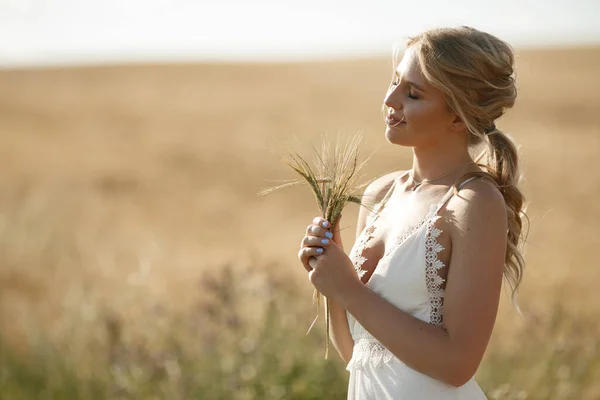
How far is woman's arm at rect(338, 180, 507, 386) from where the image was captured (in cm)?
244

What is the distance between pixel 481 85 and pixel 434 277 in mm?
603

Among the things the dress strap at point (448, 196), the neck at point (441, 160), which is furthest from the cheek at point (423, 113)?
the dress strap at point (448, 196)

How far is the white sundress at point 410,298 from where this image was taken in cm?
254

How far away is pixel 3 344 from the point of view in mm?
5434

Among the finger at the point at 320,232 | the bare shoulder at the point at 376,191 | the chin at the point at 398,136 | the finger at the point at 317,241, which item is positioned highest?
the chin at the point at 398,136

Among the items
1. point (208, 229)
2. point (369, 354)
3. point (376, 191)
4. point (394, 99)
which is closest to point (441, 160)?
point (394, 99)

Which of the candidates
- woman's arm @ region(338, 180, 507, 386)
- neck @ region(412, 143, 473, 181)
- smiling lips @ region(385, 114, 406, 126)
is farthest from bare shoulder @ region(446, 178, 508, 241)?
smiling lips @ region(385, 114, 406, 126)

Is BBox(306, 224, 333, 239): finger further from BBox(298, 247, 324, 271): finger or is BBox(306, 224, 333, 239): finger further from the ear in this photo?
the ear

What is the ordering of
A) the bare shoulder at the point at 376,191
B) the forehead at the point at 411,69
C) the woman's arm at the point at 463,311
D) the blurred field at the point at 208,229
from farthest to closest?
the blurred field at the point at 208,229 < the bare shoulder at the point at 376,191 < the forehead at the point at 411,69 < the woman's arm at the point at 463,311

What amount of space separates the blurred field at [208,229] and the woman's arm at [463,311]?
61 centimetres

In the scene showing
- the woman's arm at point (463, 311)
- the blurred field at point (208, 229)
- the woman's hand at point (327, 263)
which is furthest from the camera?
the blurred field at point (208, 229)

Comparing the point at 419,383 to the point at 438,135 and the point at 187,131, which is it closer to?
the point at 438,135

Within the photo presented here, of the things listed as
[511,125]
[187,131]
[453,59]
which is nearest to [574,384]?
[453,59]

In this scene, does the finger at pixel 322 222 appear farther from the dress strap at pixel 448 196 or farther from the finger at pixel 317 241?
the dress strap at pixel 448 196
